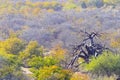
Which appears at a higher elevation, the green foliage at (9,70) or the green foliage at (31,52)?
the green foliage at (9,70)

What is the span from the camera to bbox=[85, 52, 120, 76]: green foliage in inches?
1079

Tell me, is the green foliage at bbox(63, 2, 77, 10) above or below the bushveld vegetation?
below

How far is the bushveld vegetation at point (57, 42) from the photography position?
27.4 metres

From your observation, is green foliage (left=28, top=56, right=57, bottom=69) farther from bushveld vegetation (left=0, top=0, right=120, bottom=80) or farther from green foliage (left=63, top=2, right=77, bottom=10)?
green foliage (left=63, top=2, right=77, bottom=10)

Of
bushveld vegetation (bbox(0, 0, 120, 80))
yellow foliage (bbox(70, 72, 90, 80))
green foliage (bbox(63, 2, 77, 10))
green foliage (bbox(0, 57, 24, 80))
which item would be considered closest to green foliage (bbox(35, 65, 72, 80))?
bushveld vegetation (bbox(0, 0, 120, 80))

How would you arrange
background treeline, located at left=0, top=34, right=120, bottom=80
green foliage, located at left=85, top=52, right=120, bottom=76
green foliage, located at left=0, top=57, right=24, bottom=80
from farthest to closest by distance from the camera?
green foliage, located at left=85, top=52, right=120, bottom=76
green foliage, located at left=0, top=57, right=24, bottom=80
background treeline, located at left=0, top=34, right=120, bottom=80

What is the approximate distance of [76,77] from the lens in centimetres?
2616

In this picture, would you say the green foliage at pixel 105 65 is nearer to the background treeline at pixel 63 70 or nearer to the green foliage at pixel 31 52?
the background treeline at pixel 63 70

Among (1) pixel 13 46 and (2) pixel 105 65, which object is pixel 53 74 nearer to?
(2) pixel 105 65

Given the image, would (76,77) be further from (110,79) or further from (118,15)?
(118,15)

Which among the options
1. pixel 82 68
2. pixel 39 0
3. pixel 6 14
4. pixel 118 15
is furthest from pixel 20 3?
pixel 82 68

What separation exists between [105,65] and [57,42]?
68.5 ft

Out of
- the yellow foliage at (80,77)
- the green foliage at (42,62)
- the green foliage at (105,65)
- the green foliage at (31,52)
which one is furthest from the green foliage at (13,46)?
the yellow foliage at (80,77)

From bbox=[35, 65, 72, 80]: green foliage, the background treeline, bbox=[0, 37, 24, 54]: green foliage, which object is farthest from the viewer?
bbox=[0, 37, 24, 54]: green foliage
